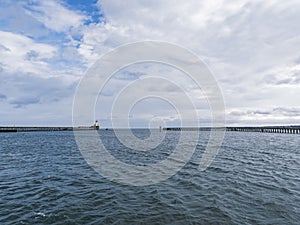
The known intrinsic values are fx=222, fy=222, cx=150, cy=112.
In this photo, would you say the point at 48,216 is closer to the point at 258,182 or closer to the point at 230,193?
the point at 230,193

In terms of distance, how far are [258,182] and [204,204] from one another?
26.7ft

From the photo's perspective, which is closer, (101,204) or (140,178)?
(101,204)

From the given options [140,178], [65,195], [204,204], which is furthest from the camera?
[140,178]

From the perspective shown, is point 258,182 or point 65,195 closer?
point 65,195

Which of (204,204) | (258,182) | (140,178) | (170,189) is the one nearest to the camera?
(204,204)

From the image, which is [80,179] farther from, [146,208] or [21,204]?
[146,208]

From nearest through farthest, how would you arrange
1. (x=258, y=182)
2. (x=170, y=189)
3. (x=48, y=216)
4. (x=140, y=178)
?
(x=48, y=216) < (x=170, y=189) < (x=258, y=182) < (x=140, y=178)

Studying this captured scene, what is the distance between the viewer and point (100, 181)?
20.0 m

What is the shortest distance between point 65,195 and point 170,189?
788 cm

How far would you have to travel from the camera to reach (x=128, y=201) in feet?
48.7

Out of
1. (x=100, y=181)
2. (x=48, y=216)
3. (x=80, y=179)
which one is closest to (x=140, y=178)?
(x=100, y=181)

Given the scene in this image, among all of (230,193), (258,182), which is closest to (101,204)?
(230,193)

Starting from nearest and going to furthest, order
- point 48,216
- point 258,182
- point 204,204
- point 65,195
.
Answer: point 48,216, point 204,204, point 65,195, point 258,182

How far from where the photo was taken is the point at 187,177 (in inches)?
853
